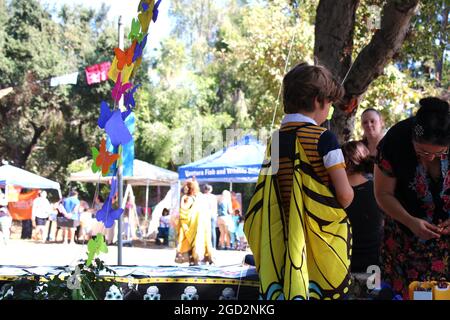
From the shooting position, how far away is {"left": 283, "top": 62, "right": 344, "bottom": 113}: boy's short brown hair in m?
2.82

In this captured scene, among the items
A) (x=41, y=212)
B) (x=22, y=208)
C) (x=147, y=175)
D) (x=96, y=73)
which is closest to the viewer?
(x=96, y=73)

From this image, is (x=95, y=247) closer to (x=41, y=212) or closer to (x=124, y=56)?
(x=124, y=56)

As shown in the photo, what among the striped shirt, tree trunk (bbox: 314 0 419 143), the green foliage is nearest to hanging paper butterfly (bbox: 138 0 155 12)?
the striped shirt

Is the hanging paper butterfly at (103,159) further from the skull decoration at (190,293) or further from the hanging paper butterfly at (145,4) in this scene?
the skull decoration at (190,293)

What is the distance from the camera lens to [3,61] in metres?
27.7

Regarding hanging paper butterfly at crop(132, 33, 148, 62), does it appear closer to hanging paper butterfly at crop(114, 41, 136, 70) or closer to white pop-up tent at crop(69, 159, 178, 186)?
hanging paper butterfly at crop(114, 41, 136, 70)

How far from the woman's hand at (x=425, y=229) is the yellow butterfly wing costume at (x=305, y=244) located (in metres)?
0.32

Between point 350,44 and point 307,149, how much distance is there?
10.1 ft

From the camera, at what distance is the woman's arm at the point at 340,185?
2.68m

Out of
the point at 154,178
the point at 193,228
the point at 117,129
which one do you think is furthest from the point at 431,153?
the point at 154,178

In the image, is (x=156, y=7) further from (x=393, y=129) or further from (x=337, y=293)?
(x=337, y=293)

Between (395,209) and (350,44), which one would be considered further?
(350,44)

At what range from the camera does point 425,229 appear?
110 inches

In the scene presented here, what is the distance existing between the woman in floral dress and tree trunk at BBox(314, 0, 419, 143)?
8.27 ft
